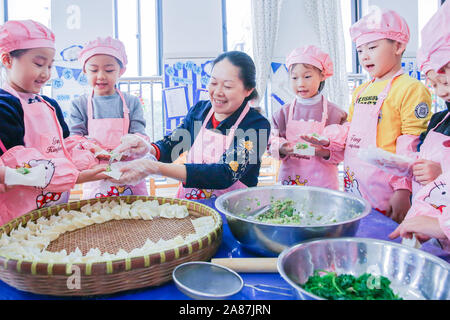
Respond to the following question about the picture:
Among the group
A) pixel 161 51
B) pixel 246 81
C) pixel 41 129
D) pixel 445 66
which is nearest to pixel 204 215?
pixel 246 81

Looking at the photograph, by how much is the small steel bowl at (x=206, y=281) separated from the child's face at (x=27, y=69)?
1231 millimetres

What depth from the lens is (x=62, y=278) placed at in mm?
775

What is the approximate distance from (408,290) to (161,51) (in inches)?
203

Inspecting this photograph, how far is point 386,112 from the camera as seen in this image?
5.86 ft

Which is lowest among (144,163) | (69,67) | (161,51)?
(144,163)

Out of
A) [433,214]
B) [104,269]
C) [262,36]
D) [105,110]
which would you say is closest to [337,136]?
[433,214]

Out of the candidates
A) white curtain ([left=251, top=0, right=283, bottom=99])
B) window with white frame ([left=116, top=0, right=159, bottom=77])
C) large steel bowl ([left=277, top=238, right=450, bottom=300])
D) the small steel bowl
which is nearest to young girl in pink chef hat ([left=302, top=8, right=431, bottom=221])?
large steel bowl ([left=277, top=238, right=450, bottom=300])

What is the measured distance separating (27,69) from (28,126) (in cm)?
26

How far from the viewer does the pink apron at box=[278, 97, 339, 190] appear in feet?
7.47

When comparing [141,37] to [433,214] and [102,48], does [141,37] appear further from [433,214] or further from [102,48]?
[433,214]

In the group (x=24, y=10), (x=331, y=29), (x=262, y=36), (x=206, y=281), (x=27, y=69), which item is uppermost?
(x=24, y=10)

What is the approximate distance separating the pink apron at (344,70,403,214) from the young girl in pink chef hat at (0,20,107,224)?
4.63ft

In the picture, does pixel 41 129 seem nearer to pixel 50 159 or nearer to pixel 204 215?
pixel 50 159

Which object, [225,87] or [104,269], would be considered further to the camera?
[225,87]
